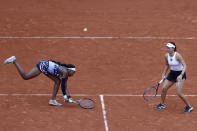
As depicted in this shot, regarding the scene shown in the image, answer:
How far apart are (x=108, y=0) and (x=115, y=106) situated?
9661 millimetres

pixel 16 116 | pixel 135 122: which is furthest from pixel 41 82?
pixel 135 122

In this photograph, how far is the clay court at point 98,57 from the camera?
545 inches

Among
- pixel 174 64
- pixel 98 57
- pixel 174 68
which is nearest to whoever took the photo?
pixel 174 64

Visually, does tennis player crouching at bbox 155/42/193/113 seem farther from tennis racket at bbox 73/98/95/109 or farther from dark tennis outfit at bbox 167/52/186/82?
tennis racket at bbox 73/98/95/109

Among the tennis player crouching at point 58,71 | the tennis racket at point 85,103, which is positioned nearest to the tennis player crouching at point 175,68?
the tennis racket at point 85,103

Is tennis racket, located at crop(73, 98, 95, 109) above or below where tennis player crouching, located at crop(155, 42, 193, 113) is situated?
below

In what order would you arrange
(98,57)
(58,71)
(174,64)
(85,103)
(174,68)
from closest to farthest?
(174,64), (174,68), (58,71), (85,103), (98,57)

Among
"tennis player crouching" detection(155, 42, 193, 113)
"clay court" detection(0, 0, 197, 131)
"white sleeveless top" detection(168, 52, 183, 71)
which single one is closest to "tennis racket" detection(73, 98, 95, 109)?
"clay court" detection(0, 0, 197, 131)

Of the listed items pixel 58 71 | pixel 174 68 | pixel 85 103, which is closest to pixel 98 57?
pixel 85 103

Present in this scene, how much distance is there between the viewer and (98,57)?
18.3 metres

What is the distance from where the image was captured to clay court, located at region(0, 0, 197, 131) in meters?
13.8

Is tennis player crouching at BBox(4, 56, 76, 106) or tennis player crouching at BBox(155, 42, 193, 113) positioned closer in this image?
tennis player crouching at BBox(155, 42, 193, 113)

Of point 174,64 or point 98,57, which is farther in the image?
point 98,57

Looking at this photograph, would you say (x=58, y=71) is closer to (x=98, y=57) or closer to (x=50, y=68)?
(x=50, y=68)
